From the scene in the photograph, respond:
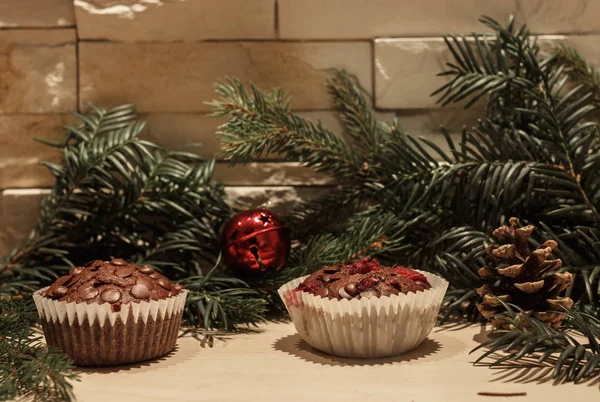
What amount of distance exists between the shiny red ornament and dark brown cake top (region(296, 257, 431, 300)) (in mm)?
152

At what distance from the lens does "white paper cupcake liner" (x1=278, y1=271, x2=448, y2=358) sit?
843 mm

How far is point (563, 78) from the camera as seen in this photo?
47.8 inches

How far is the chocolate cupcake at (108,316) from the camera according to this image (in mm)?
815

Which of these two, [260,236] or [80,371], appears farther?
[260,236]

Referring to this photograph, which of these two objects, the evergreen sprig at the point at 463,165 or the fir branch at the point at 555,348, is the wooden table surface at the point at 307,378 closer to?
the fir branch at the point at 555,348

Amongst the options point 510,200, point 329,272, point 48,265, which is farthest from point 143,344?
point 510,200

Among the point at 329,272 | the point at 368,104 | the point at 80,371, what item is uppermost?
the point at 368,104

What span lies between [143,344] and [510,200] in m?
0.60

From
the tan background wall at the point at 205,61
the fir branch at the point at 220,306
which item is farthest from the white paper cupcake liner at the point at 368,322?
the tan background wall at the point at 205,61

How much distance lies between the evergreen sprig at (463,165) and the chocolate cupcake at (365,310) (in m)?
0.13

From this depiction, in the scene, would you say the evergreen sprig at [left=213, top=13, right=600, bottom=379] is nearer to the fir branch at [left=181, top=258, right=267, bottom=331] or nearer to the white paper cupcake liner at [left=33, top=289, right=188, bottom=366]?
the fir branch at [left=181, top=258, right=267, bottom=331]

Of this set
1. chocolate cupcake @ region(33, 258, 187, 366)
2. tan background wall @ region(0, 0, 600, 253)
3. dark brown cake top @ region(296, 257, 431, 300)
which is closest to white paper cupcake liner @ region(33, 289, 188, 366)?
chocolate cupcake @ region(33, 258, 187, 366)

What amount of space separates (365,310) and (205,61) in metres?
0.66

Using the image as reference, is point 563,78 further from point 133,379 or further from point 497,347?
point 133,379
